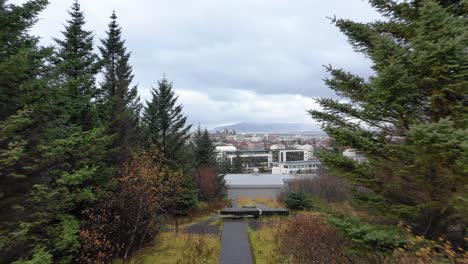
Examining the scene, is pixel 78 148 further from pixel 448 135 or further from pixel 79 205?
pixel 448 135

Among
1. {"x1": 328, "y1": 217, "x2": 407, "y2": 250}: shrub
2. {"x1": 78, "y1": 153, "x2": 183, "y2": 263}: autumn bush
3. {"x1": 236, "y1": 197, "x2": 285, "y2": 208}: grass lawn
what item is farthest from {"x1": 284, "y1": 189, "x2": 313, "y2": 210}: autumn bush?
{"x1": 328, "y1": 217, "x2": 407, "y2": 250}: shrub

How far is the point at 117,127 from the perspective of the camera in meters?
14.5

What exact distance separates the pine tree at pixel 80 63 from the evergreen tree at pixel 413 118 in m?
9.12

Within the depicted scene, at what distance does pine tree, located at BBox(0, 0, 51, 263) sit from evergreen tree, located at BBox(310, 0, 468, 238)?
20.3 ft

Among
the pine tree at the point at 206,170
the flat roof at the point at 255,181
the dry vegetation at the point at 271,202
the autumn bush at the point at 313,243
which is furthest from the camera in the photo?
the flat roof at the point at 255,181

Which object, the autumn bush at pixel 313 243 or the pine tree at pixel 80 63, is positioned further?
the pine tree at pixel 80 63

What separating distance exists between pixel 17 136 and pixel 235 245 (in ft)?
34.5

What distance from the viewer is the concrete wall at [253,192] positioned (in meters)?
38.0

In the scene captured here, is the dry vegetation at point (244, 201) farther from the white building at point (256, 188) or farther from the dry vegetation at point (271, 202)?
the white building at point (256, 188)

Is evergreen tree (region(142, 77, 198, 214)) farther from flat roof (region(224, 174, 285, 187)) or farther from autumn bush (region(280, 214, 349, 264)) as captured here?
flat roof (region(224, 174, 285, 187))

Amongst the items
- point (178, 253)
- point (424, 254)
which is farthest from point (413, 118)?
point (178, 253)

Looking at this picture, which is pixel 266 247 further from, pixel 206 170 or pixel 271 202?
pixel 271 202

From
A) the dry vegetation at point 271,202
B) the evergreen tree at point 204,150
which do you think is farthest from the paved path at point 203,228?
the evergreen tree at point 204,150

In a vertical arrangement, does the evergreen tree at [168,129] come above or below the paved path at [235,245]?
above
